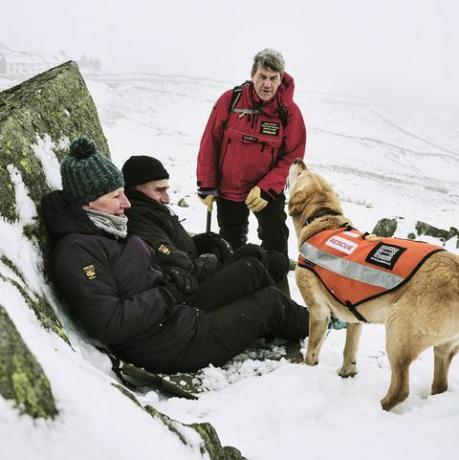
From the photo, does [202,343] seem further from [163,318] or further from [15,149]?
[15,149]

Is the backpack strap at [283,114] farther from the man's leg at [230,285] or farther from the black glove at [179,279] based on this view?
the black glove at [179,279]

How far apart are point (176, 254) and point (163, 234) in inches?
11.7

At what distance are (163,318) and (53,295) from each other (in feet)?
2.82

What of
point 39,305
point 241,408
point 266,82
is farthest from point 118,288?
point 266,82

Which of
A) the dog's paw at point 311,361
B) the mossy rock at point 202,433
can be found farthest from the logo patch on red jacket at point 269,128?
the mossy rock at point 202,433

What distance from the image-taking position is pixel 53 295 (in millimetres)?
3131

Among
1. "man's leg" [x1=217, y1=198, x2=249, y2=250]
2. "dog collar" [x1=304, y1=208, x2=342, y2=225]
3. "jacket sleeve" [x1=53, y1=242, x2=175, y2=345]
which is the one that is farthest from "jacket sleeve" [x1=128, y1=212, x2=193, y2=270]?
"man's leg" [x1=217, y1=198, x2=249, y2=250]

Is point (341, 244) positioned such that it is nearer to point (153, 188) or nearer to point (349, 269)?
point (349, 269)

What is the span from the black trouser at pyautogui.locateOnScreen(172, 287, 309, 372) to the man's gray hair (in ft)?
8.35

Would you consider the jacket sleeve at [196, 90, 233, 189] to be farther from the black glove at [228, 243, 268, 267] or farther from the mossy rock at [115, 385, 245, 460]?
the mossy rock at [115, 385, 245, 460]

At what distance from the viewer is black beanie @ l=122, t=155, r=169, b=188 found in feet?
13.9

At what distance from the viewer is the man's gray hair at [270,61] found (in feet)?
15.5

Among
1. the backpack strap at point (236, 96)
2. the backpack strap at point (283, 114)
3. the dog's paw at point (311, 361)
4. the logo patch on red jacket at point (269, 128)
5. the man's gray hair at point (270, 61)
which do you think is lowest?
the dog's paw at point (311, 361)

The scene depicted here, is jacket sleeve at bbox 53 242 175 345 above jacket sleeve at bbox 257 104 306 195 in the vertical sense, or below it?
below
